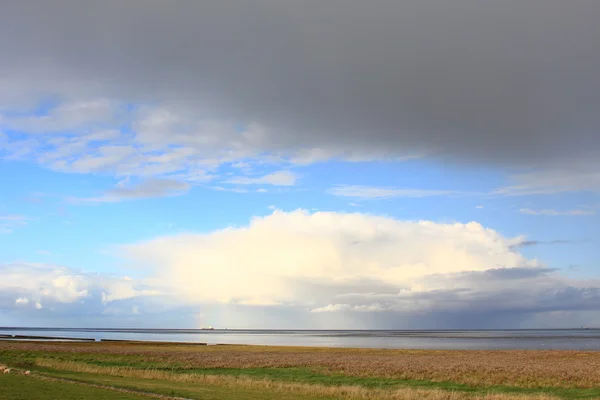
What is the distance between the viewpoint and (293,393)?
37.1 meters

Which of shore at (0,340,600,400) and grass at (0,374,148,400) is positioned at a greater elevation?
grass at (0,374,148,400)

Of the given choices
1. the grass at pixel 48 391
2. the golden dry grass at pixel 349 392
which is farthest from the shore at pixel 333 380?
the grass at pixel 48 391

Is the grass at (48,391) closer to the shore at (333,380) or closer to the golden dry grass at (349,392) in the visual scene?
the shore at (333,380)

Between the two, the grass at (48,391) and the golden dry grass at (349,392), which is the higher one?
the grass at (48,391)

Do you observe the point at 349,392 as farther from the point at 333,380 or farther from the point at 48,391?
the point at 48,391

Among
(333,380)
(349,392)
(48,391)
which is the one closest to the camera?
(48,391)

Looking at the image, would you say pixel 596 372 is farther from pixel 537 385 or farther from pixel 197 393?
pixel 197 393

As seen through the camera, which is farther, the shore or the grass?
the shore

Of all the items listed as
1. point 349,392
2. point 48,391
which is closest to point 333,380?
point 349,392

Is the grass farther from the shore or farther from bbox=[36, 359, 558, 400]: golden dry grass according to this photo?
bbox=[36, 359, 558, 400]: golden dry grass

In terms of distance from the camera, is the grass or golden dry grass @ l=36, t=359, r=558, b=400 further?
golden dry grass @ l=36, t=359, r=558, b=400

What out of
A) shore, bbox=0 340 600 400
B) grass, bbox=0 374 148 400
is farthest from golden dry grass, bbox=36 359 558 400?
grass, bbox=0 374 148 400

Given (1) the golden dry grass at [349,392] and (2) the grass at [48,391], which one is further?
(1) the golden dry grass at [349,392]

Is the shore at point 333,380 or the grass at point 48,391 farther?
the shore at point 333,380
